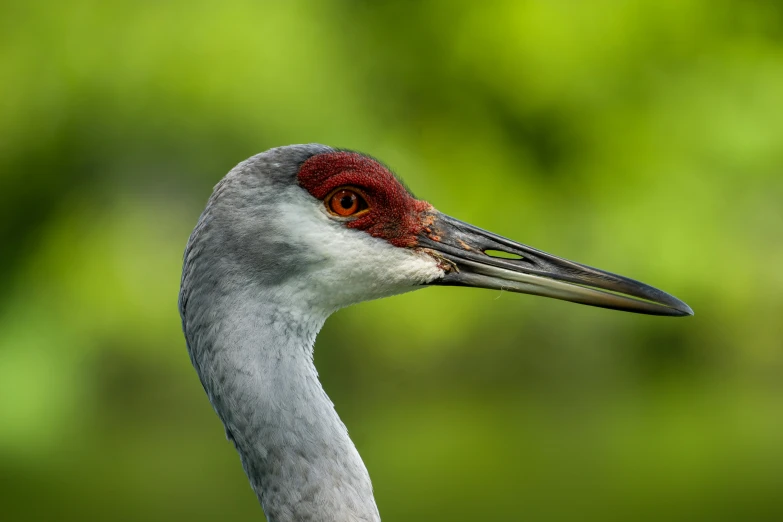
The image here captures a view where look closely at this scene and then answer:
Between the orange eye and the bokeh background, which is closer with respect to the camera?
the orange eye

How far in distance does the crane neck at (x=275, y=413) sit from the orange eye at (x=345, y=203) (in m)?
0.22

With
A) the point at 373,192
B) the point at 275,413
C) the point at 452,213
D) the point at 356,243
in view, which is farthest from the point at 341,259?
the point at 452,213

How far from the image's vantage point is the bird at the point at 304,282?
1585 millimetres

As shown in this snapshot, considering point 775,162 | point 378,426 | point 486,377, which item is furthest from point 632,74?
point 378,426

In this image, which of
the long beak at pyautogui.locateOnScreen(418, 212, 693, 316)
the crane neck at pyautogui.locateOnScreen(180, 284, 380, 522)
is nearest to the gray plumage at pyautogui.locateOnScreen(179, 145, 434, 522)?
the crane neck at pyautogui.locateOnScreen(180, 284, 380, 522)

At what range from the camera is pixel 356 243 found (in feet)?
5.61

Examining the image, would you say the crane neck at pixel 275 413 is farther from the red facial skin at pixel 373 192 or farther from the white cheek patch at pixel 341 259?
the red facial skin at pixel 373 192

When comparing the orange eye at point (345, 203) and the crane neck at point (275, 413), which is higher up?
the orange eye at point (345, 203)

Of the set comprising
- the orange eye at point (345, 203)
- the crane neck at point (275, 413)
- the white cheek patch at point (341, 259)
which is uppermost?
the orange eye at point (345, 203)

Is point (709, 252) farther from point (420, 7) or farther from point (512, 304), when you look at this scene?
point (420, 7)

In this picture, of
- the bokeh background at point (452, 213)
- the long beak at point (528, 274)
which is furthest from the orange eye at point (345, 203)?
the bokeh background at point (452, 213)

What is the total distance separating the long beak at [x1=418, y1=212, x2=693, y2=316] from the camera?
1723mm

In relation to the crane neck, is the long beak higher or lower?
higher

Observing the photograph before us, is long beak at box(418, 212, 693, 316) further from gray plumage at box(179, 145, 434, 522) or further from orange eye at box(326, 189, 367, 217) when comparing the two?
gray plumage at box(179, 145, 434, 522)
